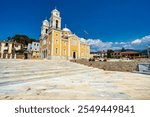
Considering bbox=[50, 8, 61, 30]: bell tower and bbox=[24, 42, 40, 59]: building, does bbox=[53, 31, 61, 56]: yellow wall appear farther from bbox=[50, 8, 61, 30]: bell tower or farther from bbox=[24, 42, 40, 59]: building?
bbox=[24, 42, 40, 59]: building

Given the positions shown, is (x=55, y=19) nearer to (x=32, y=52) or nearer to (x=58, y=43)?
(x=58, y=43)

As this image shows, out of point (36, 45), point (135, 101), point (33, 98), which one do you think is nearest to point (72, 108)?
point (33, 98)

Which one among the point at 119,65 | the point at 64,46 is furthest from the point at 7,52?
the point at 119,65

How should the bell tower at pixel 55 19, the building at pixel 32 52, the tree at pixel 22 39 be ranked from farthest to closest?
the tree at pixel 22 39 → the building at pixel 32 52 → the bell tower at pixel 55 19

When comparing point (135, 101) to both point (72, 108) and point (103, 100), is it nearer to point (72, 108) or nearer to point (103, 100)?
point (103, 100)

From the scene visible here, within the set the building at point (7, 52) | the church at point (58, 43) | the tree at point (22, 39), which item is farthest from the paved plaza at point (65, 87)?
the tree at point (22, 39)

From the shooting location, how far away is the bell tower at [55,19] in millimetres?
31500

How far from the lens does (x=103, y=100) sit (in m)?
3.05

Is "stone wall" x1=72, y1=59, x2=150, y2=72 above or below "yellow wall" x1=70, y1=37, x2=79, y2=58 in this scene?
below

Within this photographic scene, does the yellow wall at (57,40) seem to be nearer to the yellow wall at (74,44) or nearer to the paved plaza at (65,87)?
the yellow wall at (74,44)

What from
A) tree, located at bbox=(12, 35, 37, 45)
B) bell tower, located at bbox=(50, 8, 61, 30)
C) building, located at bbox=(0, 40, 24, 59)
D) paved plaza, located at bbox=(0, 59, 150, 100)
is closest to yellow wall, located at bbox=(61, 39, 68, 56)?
bell tower, located at bbox=(50, 8, 61, 30)

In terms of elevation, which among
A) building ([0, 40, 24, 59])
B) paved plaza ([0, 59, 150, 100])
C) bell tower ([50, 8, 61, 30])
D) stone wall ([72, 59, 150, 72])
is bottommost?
paved plaza ([0, 59, 150, 100])

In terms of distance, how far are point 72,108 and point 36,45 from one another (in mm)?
52449

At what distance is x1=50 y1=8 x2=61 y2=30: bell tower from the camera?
31500 millimetres
